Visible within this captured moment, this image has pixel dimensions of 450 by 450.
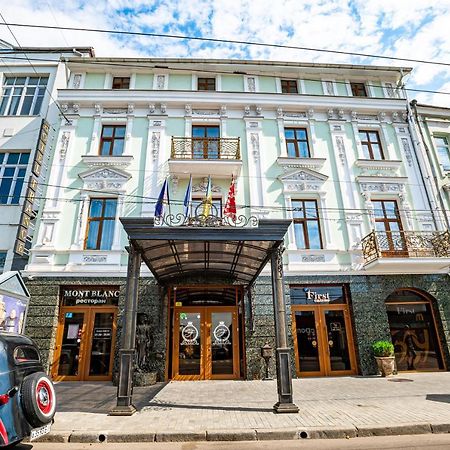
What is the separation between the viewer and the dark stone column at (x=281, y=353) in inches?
273

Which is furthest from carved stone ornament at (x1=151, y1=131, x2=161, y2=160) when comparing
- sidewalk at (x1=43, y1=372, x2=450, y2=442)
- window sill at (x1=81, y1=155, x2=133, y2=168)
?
sidewalk at (x1=43, y1=372, x2=450, y2=442)

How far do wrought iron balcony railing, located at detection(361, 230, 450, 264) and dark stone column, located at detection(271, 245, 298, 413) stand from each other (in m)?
5.44

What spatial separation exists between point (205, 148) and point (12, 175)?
8307 millimetres

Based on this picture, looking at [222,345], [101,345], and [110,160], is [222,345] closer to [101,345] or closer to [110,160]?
[101,345]

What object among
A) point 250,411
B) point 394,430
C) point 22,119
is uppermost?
point 22,119

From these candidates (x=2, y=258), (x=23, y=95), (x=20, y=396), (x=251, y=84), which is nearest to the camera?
(x=20, y=396)

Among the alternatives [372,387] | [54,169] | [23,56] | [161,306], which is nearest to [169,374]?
[161,306]

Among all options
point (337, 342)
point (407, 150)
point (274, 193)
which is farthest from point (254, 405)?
point (407, 150)

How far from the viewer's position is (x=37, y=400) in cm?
439

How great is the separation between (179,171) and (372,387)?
1006cm

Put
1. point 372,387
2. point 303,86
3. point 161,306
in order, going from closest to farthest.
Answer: point 372,387 < point 161,306 < point 303,86

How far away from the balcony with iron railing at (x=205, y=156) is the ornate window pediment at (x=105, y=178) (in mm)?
2087

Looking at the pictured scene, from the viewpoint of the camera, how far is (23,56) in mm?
15531

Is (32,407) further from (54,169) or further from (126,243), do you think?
(54,169)
